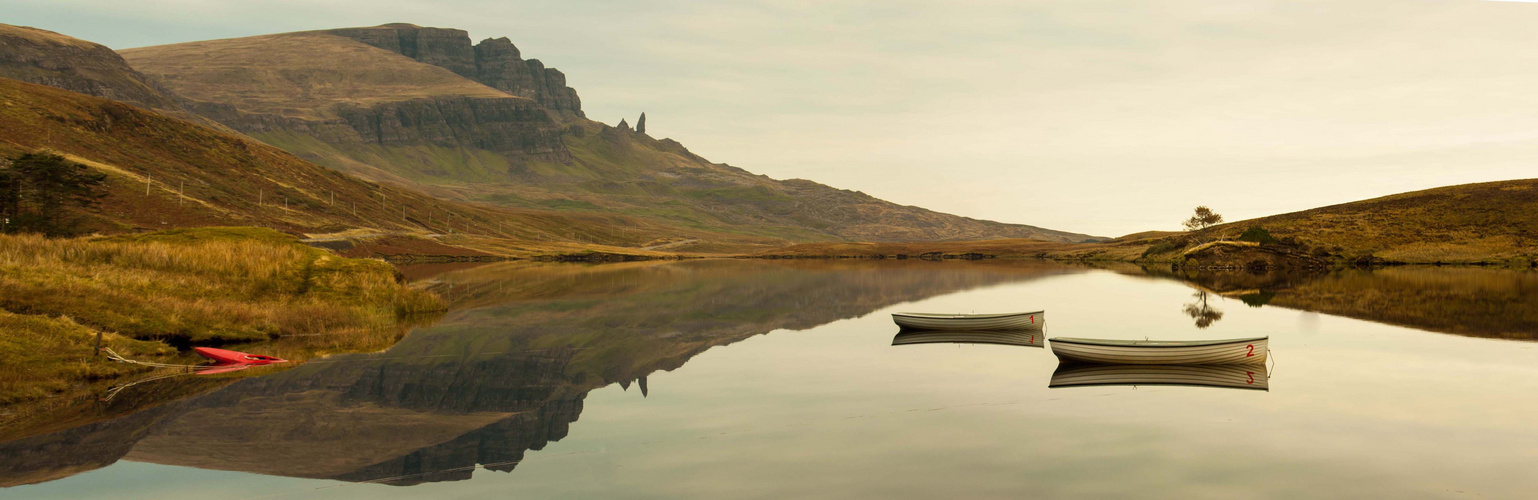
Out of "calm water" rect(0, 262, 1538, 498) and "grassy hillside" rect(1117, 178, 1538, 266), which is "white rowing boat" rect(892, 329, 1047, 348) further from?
"grassy hillside" rect(1117, 178, 1538, 266)

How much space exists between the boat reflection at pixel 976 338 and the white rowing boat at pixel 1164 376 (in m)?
8.79

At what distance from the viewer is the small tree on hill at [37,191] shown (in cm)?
8612

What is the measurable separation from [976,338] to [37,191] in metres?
104

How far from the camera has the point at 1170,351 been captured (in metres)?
28.7

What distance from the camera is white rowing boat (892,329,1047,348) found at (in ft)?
128

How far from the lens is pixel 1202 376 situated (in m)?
27.8

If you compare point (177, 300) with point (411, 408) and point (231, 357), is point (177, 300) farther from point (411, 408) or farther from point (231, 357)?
point (411, 408)

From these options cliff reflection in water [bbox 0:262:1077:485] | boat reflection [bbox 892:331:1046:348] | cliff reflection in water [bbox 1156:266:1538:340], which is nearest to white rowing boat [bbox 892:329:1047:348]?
boat reflection [bbox 892:331:1046:348]

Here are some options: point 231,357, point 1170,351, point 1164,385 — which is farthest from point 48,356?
point 1170,351

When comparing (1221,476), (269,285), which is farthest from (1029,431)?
(269,285)

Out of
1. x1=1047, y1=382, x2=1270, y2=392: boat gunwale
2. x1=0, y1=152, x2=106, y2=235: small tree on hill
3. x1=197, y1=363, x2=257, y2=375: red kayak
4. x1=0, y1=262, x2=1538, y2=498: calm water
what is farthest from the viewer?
x1=0, y1=152, x2=106, y2=235: small tree on hill

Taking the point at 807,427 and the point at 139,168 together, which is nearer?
the point at 807,427

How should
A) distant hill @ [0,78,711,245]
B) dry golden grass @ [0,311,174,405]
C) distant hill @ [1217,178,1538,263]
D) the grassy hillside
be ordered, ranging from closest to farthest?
dry golden grass @ [0,311,174,405] < the grassy hillside < distant hill @ [1217,178,1538,263] < distant hill @ [0,78,711,245]

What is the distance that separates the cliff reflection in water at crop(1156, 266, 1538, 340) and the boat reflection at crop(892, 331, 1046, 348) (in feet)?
63.7
